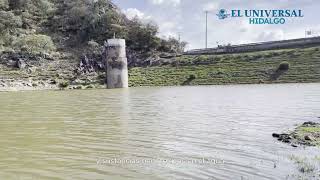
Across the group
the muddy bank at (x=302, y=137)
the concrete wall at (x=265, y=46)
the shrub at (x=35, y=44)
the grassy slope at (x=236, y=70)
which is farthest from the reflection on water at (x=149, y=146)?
the shrub at (x=35, y=44)

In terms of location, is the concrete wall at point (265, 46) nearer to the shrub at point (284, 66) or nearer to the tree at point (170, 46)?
the tree at point (170, 46)

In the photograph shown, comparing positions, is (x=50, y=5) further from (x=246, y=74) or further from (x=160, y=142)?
(x=160, y=142)

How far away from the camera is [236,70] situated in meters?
78.4

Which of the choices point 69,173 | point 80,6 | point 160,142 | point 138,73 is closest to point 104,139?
point 160,142

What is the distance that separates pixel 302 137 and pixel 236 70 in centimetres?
6225

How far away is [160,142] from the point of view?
16750mm

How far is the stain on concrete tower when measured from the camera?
80000 millimetres

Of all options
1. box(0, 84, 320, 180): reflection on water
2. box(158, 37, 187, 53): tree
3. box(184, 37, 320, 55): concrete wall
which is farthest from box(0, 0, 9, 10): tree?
box(0, 84, 320, 180): reflection on water

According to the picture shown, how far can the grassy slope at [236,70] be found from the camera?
7156 cm

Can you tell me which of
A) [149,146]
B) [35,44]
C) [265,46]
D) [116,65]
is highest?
[35,44]

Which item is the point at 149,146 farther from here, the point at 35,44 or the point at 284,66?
the point at 35,44

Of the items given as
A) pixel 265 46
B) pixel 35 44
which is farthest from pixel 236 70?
pixel 35 44

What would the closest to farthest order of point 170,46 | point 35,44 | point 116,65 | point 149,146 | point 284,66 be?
1. point 149,146
2. point 284,66
3. point 116,65
4. point 35,44
5. point 170,46

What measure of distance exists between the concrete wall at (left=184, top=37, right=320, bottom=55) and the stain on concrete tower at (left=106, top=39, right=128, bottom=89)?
20.7m
